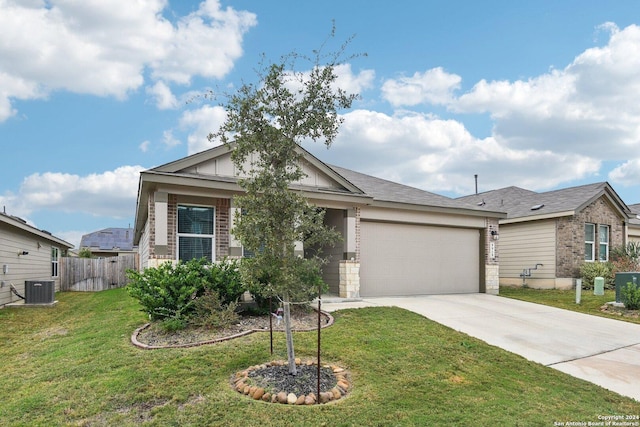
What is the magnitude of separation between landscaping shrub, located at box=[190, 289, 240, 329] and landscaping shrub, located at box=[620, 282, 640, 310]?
35.8ft

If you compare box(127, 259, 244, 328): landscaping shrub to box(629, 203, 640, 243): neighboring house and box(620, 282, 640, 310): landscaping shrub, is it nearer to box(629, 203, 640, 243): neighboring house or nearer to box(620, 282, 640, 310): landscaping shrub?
box(620, 282, 640, 310): landscaping shrub

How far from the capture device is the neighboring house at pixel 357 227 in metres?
9.81

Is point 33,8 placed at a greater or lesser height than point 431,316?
greater

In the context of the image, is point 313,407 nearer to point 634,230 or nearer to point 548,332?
point 548,332

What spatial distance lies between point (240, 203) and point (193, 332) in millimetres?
3289

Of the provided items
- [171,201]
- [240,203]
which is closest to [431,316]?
[240,203]

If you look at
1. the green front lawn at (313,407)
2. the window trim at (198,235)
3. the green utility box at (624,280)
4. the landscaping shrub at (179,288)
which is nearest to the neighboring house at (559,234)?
the green utility box at (624,280)

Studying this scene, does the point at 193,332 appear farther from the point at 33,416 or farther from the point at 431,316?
the point at 431,316

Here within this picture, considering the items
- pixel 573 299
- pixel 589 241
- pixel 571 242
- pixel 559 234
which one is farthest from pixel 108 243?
pixel 589 241

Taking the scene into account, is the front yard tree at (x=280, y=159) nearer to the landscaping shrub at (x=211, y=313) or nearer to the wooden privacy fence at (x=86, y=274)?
the landscaping shrub at (x=211, y=313)

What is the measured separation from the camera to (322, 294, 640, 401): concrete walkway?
258 inches

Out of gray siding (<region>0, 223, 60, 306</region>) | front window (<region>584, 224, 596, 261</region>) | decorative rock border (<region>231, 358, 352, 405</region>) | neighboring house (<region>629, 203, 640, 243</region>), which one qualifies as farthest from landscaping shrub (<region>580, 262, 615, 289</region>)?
gray siding (<region>0, 223, 60, 306</region>)

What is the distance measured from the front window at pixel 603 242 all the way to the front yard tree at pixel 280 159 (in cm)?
1711

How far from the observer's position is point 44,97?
11.9 meters
